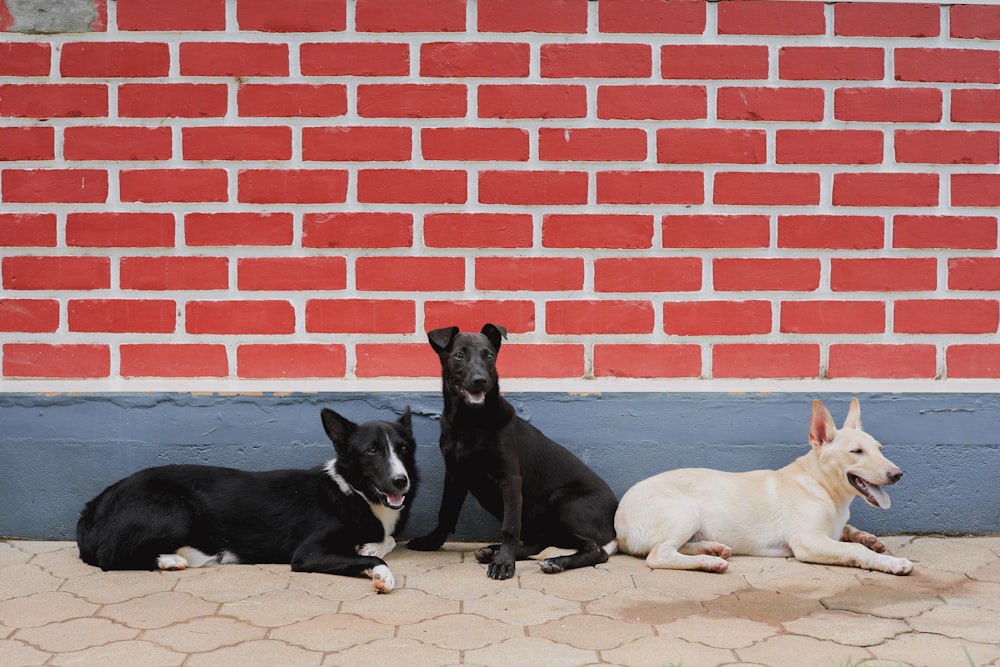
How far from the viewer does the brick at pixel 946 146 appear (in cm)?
477

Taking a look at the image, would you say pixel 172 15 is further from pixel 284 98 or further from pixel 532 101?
pixel 532 101

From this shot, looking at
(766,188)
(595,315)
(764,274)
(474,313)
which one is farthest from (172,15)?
(764,274)

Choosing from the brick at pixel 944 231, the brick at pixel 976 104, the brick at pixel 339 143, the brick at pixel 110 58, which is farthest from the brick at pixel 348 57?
the brick at pixel 976 104

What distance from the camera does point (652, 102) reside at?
188 inches

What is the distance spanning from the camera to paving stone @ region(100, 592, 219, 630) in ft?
11.4

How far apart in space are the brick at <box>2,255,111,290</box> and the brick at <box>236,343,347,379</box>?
2.55ft

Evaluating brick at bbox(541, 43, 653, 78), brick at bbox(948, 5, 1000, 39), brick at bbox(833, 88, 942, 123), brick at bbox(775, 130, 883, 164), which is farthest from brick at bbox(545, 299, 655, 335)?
brick at bbox(948, 5, 1000, 39)

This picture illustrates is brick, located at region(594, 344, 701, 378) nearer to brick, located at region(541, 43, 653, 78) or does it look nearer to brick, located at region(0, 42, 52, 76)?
brick, located at region(541, 43, 653, 78)

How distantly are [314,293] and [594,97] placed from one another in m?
1.70

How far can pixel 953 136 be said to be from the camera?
477 cm

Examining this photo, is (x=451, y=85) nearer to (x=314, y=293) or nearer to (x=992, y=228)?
(x=314, y=293)

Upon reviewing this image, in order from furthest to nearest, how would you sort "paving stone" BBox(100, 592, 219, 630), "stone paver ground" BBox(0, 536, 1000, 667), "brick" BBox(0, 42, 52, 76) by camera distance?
"brick" BBox(0, 42, 52, 76), "paving stone" BBox(100, 592, 219, 630), "stone paver ground" BBox(0, 536, 1000, 667)

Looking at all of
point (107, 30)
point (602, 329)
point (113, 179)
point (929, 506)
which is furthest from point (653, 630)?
point (107, 30)

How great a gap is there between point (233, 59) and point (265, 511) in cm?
220
